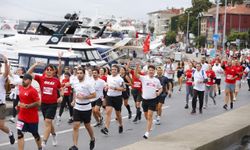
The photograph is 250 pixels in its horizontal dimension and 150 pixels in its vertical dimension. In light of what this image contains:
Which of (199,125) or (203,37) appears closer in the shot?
(199,125)

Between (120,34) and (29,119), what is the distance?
5362cm

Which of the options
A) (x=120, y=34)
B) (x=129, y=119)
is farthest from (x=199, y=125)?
(x=120, y=34)

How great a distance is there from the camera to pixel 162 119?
57.6 ft

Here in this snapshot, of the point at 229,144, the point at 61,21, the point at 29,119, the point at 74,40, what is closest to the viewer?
the point at 29,119

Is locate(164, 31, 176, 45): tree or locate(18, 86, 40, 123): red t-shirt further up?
locate(18, 86, 40, 123): red t-shirt

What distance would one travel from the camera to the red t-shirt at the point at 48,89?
11.5 metres

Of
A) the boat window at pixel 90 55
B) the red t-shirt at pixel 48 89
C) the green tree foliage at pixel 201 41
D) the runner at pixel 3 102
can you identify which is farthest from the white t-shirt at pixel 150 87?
the green tree foliage at pixel 201 41

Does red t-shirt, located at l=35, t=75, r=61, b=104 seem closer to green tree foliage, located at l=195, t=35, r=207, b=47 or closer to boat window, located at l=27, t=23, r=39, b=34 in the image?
boat window, located at l=27, t=23, r=39, b=34

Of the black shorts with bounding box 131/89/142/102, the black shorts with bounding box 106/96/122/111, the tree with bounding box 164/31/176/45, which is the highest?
the black shorts with bounding box 106/96/122/111

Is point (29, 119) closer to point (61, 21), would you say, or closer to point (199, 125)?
point (199, 125)

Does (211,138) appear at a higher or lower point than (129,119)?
higher

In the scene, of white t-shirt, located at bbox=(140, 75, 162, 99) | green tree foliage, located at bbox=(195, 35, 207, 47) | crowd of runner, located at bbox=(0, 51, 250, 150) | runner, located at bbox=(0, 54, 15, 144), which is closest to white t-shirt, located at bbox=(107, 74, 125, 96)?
crowd of runner, located at bbox=(0, 51, 250, 150)

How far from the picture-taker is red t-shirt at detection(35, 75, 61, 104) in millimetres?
11539

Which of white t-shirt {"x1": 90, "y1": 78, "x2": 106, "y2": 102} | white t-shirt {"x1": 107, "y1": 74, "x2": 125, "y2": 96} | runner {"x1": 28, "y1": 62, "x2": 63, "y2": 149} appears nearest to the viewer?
runner {"x1": 28, "y1": 62, "x2": 63, "y2": 149}
